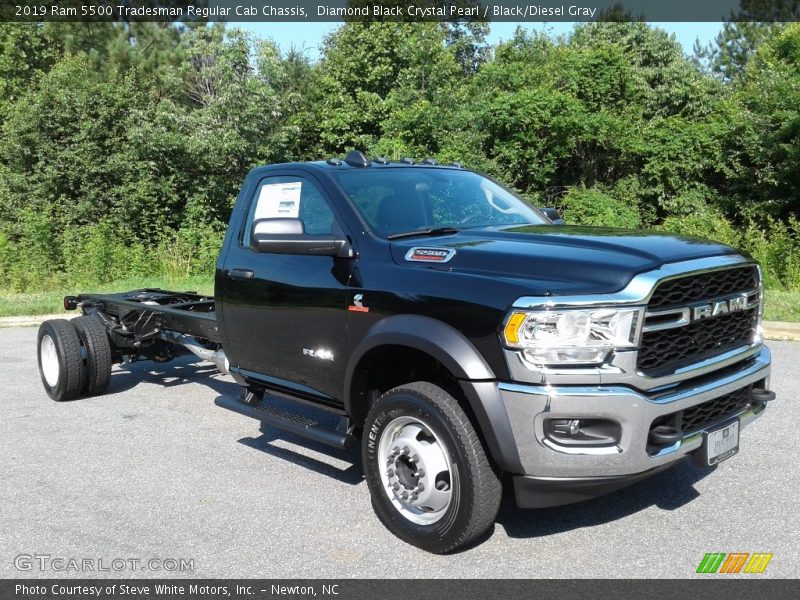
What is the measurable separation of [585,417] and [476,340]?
61 cm

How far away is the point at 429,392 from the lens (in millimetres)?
3750

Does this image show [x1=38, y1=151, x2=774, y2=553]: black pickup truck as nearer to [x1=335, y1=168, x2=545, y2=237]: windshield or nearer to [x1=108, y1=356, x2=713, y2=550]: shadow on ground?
[x1=335, y1=168, x2=545, y2=237]: windshield

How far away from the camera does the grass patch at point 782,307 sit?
10.0 metres

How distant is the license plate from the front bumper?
0.82 ft

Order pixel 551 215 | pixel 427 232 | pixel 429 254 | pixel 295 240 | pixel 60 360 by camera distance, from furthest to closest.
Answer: pixel 60 360 < pixel 551 215 < pixel 427 232 < pixel 295 240 < pixel 429 254

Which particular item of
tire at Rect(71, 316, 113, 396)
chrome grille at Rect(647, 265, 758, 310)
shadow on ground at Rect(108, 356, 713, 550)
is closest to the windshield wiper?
chrome grille at Rect(647, 265, 758, 310)

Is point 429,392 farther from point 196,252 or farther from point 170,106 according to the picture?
point 170,106

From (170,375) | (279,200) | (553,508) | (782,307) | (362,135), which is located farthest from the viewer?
(362,135)

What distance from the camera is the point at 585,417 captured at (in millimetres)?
3334

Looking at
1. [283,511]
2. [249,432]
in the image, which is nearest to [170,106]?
[249,432]

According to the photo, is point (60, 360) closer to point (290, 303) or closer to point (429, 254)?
point (290, 303)

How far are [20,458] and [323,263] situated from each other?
9.51ft

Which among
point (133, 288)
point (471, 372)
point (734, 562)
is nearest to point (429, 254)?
point (471, 372)
